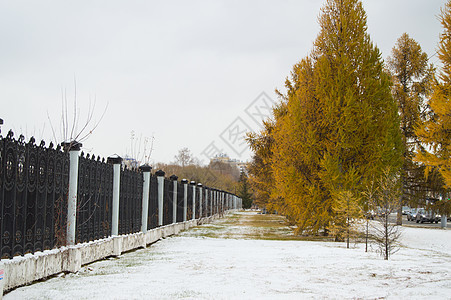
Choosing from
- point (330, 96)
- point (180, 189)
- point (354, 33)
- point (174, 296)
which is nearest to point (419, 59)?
point (354, 33)

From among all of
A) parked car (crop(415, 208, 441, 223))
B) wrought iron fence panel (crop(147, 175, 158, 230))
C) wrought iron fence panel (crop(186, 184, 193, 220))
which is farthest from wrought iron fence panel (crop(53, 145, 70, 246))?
parked car (crop(415, 208, 441, 223))

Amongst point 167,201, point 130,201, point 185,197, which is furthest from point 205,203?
point 130,201

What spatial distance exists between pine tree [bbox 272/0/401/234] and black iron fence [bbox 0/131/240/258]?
8020mm

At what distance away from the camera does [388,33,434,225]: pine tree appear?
1045 inches

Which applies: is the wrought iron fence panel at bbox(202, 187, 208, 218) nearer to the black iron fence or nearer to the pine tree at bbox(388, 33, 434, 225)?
the pine tree at bbox(388, 33, 434, 225)

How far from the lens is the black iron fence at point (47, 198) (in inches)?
209

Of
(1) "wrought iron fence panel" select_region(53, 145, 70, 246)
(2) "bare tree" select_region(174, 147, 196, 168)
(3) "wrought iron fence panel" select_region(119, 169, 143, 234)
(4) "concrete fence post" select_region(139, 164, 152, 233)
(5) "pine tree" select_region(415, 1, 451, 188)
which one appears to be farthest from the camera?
(2) "bare tree" select_region(174, 147, 196, 168)

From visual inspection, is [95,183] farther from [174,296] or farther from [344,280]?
[344,280]

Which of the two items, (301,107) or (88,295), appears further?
(301,107)

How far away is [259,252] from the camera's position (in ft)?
33.9

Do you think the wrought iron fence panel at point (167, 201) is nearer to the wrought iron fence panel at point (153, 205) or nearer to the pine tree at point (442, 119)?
the wrought iron fence panel at point (153, 205)

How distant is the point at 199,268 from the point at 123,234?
10.7 ft

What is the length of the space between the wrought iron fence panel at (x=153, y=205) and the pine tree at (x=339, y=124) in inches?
219

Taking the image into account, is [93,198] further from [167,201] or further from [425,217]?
[425,217]
